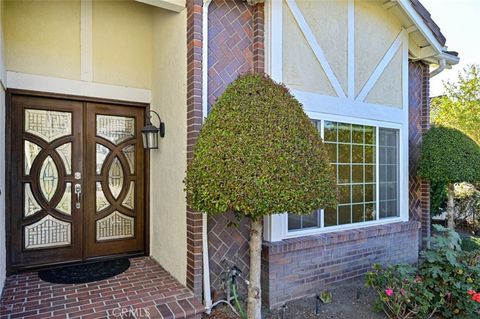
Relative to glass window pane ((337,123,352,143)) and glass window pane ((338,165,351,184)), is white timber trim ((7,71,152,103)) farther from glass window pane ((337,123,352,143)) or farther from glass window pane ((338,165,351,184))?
glass window pane ((338,165,351,184))

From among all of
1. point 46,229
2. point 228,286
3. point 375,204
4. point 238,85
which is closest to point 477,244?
point 375,204

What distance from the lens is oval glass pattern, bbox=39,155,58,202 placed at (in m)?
4.68

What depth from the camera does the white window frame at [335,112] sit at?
14.3ft

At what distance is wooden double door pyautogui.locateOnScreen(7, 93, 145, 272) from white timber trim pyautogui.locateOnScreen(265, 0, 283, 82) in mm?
2385

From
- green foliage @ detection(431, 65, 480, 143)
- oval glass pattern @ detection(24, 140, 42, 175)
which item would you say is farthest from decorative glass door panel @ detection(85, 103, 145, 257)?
green foliage @ detection(431, 65, 480, 143)

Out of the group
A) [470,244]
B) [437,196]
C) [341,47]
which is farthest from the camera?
[437,196]

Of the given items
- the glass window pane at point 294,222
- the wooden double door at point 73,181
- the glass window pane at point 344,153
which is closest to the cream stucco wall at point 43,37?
the wooden double door at point 73,181

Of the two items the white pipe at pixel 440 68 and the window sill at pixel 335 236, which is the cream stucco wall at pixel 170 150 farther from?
the white pipe at pixel 440 68

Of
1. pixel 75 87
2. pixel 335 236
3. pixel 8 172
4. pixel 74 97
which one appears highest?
pixel 75 87

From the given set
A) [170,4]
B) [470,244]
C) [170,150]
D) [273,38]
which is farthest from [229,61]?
[470,244]

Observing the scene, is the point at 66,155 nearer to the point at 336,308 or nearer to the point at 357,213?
the point at 336,308

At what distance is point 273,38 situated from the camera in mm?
4371

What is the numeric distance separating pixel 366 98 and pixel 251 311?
406 centimetres

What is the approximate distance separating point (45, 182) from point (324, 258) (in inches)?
173
